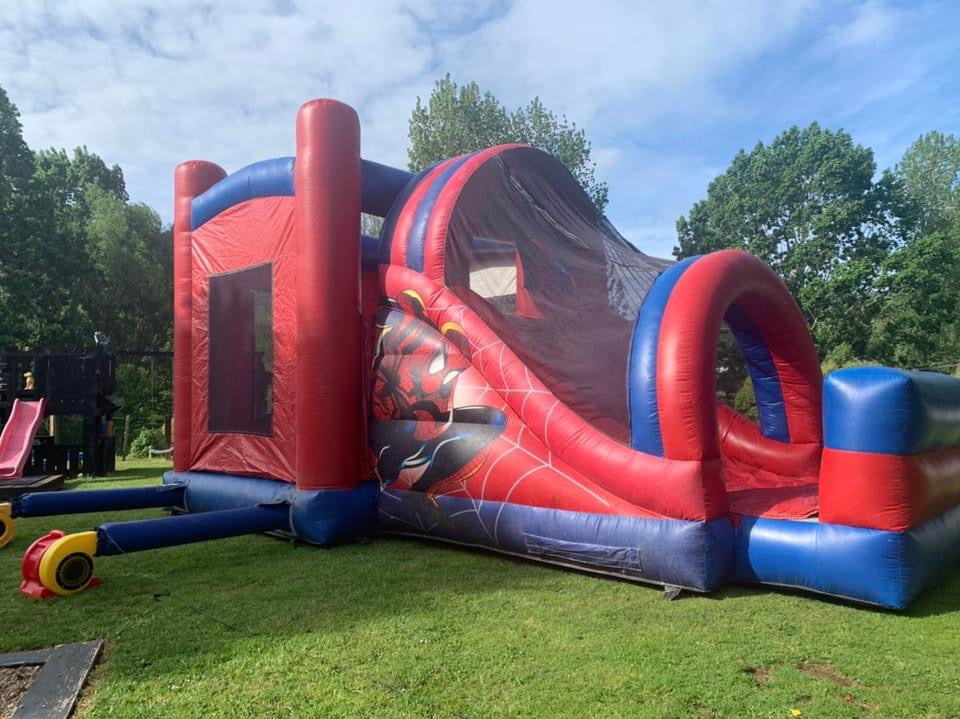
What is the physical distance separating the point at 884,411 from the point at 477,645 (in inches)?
97.3

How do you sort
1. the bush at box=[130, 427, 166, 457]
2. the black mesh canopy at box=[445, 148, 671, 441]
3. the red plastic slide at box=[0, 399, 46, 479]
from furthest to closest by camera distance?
1. the bush at box=[130, 427, 166, 457]
2. the red plastic slide at box=[0, 399, 46, 479]
3. the black mesh canopy at box=[445, 148, 671, 441]

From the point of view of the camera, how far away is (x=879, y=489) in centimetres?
361

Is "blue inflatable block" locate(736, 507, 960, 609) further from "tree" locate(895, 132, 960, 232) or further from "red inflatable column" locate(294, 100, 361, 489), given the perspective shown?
"tree" locate(895, 132, 960, 232)

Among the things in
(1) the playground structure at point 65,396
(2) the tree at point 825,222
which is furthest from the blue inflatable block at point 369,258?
(2) the tree at point 825,222

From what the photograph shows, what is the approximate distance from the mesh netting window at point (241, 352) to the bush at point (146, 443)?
27.2 ft

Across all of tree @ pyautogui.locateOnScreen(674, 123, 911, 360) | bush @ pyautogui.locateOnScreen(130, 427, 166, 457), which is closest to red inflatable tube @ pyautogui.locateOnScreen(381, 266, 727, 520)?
bush @ pyautogui.locateOnScreen(130, 427, 166, 457)

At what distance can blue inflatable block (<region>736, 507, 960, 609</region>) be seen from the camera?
11.6 feet

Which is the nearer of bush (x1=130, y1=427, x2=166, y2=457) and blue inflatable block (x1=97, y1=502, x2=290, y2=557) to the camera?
blue inflatable block (x1=97, y1=502, x2=290, y2=557)

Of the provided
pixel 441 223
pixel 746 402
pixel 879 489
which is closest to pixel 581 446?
pixel 879 489

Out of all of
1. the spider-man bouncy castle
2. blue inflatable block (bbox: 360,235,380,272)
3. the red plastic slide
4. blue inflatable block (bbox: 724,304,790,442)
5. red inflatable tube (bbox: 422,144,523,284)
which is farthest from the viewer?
the red plastic slide

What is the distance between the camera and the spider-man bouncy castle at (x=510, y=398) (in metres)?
3.84

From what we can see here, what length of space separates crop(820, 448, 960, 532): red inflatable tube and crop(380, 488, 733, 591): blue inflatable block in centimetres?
61

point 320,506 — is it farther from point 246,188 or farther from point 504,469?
point 246,188

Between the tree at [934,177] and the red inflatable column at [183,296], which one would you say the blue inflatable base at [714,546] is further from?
the tree at [934,177]
